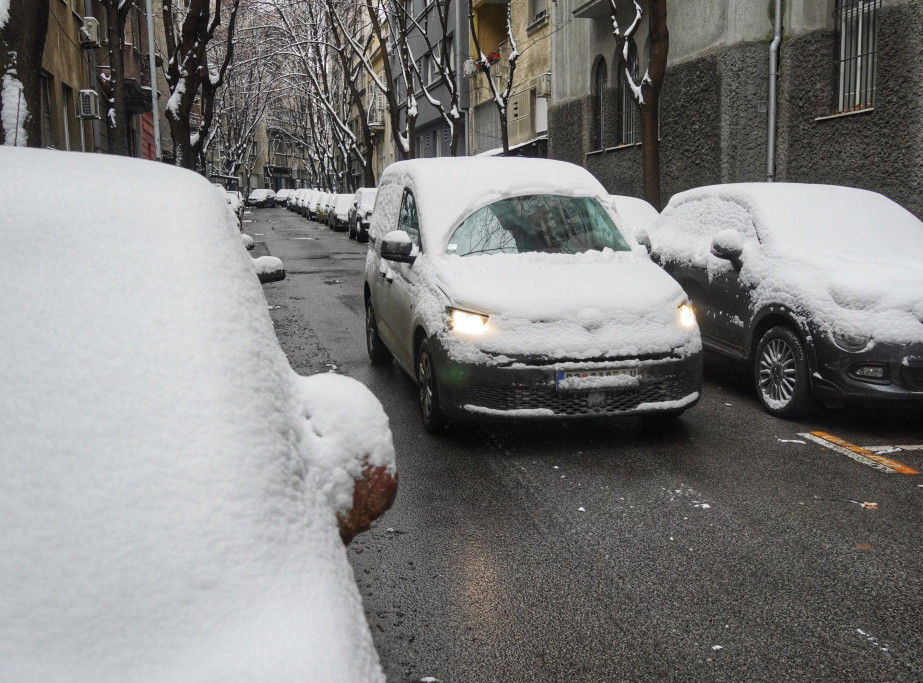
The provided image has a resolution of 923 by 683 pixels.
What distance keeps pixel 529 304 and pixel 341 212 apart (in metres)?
30.9

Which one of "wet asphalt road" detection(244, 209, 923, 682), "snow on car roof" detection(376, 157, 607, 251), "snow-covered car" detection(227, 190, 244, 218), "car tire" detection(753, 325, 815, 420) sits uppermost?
"snow-covered car" detection(227, 190, 244, 218)

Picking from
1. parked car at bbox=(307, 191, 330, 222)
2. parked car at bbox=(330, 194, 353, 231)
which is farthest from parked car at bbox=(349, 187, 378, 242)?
parked car at bbox=(307, 191, 330, 222)

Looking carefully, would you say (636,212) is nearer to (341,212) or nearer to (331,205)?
(341,212)

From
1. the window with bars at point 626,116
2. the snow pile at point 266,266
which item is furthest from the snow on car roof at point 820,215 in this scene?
the window with bars at point 626,116

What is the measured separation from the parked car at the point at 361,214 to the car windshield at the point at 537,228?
20.4 meters

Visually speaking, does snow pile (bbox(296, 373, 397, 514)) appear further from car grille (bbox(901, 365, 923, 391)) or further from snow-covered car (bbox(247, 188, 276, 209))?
snow-covered car (bbox(247, 188, 276, 209))

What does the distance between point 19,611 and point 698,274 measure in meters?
7.13

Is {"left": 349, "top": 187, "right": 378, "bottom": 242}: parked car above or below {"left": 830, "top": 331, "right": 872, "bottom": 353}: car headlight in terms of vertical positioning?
above

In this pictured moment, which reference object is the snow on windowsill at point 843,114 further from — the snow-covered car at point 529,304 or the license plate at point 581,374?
the license plate at point 581,374

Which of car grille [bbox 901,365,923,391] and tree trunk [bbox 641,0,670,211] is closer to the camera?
car grille [bbox 901,365,923,391]

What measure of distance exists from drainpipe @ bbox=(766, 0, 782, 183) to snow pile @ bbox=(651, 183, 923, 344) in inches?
319

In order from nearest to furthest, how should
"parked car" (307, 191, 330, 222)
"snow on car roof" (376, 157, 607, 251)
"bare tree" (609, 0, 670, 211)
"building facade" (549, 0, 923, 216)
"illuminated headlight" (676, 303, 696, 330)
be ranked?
"illuminated headlight" (676, 303, 696, 330) < "snow on car roof" (376, 157, 607, 251) < "building facade" (549, 0, 923, 216) < "bare tree" (609, 0, 670, 211) < "parked car" (307, 191, 330, 222)

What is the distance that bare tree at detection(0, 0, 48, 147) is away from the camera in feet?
26.7

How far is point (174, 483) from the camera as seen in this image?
1808mm
